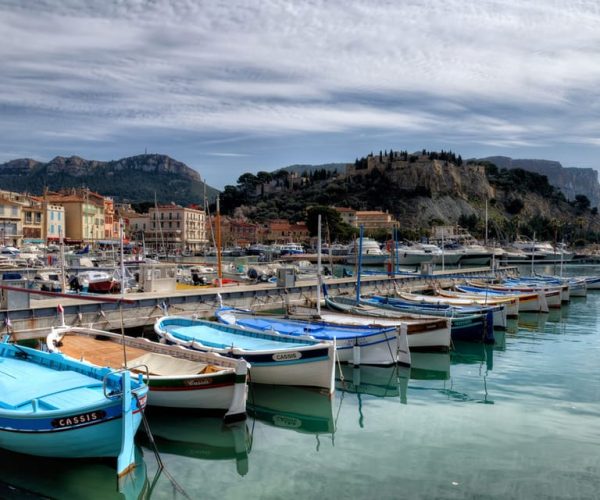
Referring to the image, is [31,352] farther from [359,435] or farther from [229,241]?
[229,241]

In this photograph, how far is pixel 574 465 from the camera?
524 inches

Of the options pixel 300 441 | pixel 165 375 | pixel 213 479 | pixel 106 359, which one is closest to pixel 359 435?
pixel 300 441

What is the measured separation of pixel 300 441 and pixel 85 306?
14.9 m

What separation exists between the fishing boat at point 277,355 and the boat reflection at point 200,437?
2901 millimetres

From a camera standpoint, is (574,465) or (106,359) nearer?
(574,465)

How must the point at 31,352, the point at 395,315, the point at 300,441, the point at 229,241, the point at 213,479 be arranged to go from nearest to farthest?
the point at 213,479
the point at 300,441
the point at 31,352
the point at 395,315
the point at 229,241

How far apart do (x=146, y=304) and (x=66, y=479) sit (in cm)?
1675

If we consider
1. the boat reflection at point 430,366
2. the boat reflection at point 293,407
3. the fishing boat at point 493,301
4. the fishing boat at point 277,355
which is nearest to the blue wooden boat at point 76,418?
the boat reflection at point 293,407

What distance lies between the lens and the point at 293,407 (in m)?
17.7

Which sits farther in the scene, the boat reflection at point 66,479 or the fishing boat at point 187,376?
the fishing boat at point 187,376

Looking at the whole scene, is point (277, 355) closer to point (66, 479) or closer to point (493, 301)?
point (66, 479)

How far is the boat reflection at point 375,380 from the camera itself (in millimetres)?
19875

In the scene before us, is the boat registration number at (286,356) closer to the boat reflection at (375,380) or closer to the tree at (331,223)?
the boat reflection at (375,380)

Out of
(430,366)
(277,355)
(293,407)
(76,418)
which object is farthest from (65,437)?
(430,366)
